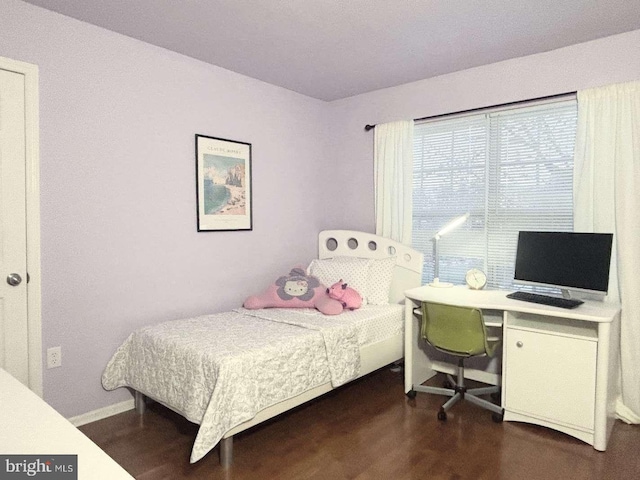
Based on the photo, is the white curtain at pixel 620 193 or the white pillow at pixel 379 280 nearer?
the white curtain at pixel 620 193

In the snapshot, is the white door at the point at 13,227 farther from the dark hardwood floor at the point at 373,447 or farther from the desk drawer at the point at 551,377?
the desk drawer at the point at 551,377

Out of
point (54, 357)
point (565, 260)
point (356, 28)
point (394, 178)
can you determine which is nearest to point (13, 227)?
point (54, 357)

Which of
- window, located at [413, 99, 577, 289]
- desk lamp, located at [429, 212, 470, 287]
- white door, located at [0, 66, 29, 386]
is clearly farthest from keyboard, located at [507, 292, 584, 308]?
white door, located at [0, 66, 29, 386]

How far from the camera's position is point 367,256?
3979mm

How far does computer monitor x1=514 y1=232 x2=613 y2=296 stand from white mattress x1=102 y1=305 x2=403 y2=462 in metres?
1.11

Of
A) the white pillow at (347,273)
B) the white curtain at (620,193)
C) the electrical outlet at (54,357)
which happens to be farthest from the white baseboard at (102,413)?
the white curtain at (620,193)

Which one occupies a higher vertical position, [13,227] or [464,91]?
[464,91]

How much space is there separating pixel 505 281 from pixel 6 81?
3452mm

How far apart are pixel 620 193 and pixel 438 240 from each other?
1.25 metres

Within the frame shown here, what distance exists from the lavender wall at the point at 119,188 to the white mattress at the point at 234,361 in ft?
0.74

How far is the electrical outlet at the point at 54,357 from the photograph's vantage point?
8.42 feet

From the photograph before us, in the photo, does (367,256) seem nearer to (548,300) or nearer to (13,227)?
(548,300)

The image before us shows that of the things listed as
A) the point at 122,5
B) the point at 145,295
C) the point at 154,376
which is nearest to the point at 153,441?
the point at 154,376

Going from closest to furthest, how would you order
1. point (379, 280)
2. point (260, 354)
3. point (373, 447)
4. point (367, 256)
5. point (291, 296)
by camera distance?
1. point (260, 354)
2. point (373, 447)
3. point (291, 296)
4. point (379, 280)
5. point (367, 256)
